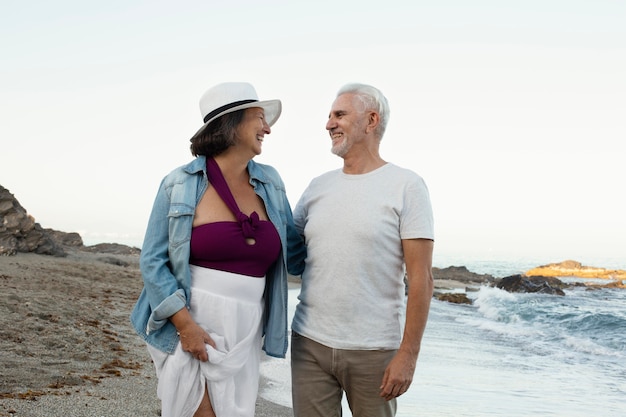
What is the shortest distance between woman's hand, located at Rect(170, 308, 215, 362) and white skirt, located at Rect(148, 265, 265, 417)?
0.04 metres

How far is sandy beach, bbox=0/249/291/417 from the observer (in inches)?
204

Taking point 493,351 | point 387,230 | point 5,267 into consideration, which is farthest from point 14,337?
point 493,351

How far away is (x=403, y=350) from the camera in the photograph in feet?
10.6

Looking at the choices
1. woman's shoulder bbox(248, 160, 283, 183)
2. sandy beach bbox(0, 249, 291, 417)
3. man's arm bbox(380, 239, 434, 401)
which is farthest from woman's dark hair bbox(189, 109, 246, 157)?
sandy beach bbox(0, 249, 291, 417)

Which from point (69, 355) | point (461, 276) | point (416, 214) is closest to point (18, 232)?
point (69, 355)

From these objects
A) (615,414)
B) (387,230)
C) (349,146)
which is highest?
(349,146)

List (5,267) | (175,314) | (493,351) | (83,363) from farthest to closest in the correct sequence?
(5,267)
(493,351)
(83,363)
(175,314)

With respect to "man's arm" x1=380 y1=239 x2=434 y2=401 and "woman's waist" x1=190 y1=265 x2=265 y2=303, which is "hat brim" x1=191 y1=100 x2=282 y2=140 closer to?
"woman's waist" x1=190 y1=265 x2=265 y2=303

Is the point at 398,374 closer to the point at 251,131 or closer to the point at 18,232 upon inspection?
the point at 251,131

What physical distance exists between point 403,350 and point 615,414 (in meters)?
5.43

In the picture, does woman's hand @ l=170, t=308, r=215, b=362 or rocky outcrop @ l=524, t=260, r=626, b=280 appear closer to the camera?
woman's hand @ l=170, t=308, r=215, b=362

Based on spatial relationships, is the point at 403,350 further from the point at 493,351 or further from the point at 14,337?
the point at 493,351

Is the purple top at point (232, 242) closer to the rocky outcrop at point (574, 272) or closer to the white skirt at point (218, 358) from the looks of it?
the white skirt at point (218, 358)

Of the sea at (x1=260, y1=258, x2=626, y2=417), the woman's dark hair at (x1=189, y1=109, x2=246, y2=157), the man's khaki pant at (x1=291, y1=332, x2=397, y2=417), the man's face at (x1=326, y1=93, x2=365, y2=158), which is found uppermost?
the man's face at (x1=326, y1=93, x2=365, y2=158)
